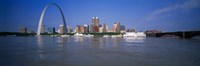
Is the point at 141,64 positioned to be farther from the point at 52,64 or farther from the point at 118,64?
the point at 52,64

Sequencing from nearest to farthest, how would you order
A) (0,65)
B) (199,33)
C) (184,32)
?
1. (0,65)
2. (199,33)
3. (184,32)

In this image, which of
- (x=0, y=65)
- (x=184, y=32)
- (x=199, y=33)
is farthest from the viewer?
(x=184, y=32)

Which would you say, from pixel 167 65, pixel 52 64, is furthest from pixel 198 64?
pixel 52 64

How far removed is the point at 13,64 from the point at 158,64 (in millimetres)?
9525

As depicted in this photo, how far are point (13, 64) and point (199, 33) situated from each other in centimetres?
6806

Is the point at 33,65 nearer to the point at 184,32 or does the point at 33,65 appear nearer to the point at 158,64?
the point at 158,64

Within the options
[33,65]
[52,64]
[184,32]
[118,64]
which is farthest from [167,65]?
[184,32]

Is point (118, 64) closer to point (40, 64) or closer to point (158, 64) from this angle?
point (158, 64)

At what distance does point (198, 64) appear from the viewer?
1570 centimetres

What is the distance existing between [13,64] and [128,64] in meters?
7.58

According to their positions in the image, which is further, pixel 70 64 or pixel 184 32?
pixel 184 32

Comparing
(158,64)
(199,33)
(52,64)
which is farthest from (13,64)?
(199,33)

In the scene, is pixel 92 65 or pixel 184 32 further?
pixel 184 32

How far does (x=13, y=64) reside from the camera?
619 inches
